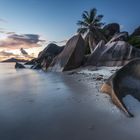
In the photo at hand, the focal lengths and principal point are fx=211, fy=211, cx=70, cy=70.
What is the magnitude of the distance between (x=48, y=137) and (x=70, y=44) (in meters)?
23.4

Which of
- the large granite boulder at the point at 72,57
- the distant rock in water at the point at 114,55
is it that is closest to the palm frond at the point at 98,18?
the large granite boulder at the point at 72,57

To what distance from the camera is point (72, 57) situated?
84.8 ft

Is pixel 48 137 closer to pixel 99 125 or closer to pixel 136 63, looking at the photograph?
pixel 99 125

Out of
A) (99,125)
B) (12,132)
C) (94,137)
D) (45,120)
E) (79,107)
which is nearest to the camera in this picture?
(94,137)

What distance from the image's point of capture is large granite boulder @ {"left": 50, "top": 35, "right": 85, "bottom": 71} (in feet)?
84.1

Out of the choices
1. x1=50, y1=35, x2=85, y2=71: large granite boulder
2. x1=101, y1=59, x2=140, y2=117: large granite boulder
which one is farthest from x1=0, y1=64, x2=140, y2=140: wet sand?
x1=50, y1=35, x2=85, y2=71: large granite boulder

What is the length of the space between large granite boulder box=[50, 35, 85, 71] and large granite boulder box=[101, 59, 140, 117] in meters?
16.3

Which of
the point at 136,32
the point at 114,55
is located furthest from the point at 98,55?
the point at 136,32

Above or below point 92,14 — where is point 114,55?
below

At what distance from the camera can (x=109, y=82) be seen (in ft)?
29.4

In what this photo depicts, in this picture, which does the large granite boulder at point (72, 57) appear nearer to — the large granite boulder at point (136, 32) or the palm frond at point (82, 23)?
the palm frond at point (82, 23)

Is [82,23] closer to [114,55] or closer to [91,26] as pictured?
[91,26]

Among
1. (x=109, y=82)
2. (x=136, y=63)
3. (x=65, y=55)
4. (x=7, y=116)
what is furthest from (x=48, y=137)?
(x=65, y=55)

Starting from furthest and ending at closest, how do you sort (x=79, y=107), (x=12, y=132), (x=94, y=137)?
(x=79, y=107), (x=12, y=132), (x=94, y=137)
